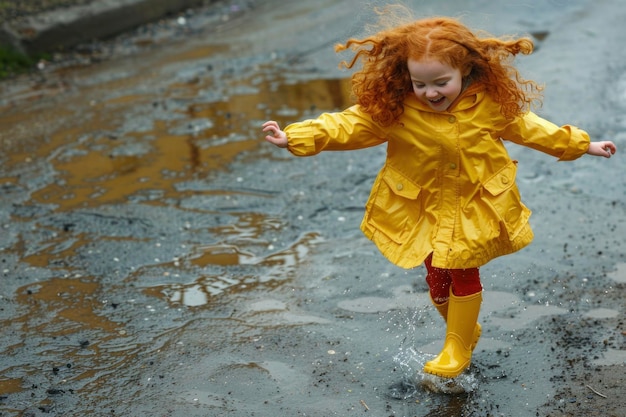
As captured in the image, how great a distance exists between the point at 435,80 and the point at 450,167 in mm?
327

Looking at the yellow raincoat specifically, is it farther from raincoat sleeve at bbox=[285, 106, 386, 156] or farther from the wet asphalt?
the wet asphalt

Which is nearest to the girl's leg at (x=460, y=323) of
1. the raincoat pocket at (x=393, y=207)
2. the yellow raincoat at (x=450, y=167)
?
the yellow raincoat at (x=450, y=167)

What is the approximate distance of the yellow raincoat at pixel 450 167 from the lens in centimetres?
326

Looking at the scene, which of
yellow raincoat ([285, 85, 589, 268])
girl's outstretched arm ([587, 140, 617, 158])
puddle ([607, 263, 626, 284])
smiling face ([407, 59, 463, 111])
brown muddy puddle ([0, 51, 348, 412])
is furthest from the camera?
puddle ([607, 263, 626, 284])

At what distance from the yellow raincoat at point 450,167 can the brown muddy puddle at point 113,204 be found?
1257mm

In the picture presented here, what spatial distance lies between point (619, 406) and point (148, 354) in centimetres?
189

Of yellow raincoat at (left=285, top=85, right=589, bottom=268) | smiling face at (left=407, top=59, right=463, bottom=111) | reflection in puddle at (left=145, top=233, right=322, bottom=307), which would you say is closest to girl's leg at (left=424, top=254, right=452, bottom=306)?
yellow raincoat at (left=285, top=85, right=589, bottom=268)

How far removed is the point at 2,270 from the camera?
468cm

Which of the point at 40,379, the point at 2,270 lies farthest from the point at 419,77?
the point at 2,270

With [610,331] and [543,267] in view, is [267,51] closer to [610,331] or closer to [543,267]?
[543,267]

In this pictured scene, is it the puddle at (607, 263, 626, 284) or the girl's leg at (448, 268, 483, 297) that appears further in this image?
the puddle at (607, 263, 626, 284)

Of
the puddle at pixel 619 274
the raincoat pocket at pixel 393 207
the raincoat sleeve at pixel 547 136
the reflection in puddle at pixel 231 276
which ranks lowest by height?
the puddle at pixel 619 274

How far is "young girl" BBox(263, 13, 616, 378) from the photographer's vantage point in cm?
323

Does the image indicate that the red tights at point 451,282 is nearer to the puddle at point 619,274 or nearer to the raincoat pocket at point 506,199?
the raincoat pocket at point 506,199
